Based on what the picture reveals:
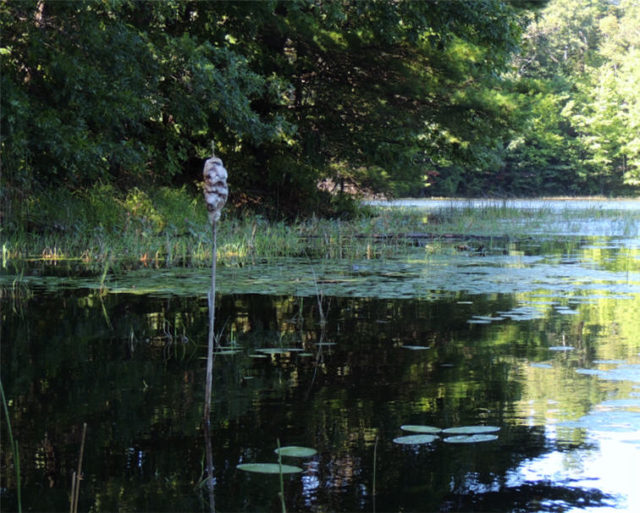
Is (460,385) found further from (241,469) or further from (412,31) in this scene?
(412,31)

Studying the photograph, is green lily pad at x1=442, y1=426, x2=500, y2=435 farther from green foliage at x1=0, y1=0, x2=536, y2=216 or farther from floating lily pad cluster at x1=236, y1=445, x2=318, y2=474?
green foliage at x1=0, y1=0, x2=536, y2=216

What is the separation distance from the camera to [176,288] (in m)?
8.05

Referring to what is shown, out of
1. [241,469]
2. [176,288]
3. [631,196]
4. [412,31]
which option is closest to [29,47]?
[176,288]

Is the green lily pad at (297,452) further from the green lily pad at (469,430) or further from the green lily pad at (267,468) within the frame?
the green lily pad at (469,430)

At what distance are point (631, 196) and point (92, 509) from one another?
54797 mm

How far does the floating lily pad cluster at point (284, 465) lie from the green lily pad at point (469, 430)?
55 cm

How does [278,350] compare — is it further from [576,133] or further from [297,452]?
[576,133]

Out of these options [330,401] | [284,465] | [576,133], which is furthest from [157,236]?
[576,133]

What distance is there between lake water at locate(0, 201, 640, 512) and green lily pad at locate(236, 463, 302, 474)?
21 millimetres

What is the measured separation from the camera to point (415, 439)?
3344 mm

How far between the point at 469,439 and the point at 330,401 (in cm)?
79

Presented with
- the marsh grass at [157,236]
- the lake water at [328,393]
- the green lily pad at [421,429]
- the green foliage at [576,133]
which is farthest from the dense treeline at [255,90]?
the green foliage at [576,133]

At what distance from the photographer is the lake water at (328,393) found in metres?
2.83

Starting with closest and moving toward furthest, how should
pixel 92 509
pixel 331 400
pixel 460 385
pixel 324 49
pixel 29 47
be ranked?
pixel 92 509, pixel 331 400, pixel 460 385, pixel 29 47, pixel 324 49
